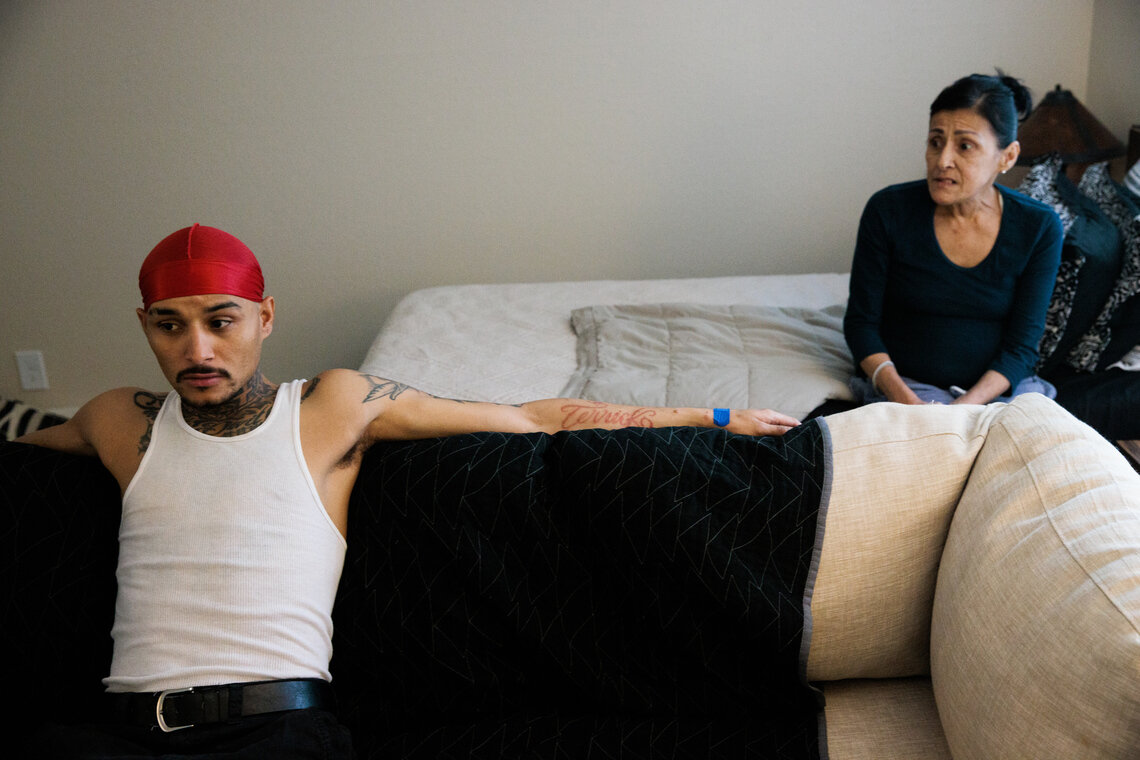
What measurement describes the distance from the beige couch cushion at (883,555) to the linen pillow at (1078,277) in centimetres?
99

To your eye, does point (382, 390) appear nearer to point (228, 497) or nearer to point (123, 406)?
point (228, 497)

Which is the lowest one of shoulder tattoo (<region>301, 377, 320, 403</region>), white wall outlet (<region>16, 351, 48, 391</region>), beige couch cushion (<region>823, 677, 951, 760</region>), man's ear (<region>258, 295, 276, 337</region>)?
white wall outlet (<region>16, 351, 48, 391</region>)

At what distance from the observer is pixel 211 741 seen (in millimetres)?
1232

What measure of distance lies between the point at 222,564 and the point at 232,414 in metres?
0.24

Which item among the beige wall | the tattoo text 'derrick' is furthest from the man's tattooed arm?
the beige wall

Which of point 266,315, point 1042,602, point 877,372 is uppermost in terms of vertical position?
point 266,315

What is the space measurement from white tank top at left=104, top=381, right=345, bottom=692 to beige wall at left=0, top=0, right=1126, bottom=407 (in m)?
1.85

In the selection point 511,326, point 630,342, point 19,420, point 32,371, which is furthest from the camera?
point 32,371

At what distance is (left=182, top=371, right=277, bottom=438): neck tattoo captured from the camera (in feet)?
4.67

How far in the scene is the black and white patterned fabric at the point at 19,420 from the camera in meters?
2.60

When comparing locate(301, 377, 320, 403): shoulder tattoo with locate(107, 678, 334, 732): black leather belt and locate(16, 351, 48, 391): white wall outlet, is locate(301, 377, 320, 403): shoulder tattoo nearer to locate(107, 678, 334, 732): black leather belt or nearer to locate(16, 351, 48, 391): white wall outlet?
locate(107, 678, 334, 732): black leather belt

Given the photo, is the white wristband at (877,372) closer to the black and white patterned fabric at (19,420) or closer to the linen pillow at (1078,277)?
the linen pillow at (1078,277)

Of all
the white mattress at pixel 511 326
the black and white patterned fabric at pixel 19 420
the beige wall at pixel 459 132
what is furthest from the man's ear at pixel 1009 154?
the black and white patterned fabric at pixel 19 420

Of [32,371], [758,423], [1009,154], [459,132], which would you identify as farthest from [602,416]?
[32,371]
